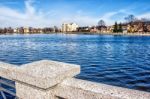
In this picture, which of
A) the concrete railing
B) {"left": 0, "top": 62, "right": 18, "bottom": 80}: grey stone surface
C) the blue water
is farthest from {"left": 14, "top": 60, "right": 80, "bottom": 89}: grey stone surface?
the blue water

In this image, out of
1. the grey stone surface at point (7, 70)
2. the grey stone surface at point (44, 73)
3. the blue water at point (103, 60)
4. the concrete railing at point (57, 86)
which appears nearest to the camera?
the concrete railing at point (57, 86)

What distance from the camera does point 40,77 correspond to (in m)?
2.61

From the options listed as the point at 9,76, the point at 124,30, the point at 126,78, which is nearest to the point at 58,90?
the point at 9,76

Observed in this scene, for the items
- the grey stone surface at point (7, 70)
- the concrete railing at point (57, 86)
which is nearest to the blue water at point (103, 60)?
the grey stone surface at point (7, 70)

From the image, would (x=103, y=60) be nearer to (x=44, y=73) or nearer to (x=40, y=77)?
(x=44, y=73)

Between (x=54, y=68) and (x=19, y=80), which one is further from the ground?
(x=54, y=68)

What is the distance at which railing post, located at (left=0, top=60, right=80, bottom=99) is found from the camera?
2.62m

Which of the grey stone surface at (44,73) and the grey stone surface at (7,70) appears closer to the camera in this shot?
the grey stone surface at (44,73)

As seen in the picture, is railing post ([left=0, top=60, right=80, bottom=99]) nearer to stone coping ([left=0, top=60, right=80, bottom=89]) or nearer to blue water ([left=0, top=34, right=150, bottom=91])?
stone coping ([left=0, top=60, right=80, bottom=89])

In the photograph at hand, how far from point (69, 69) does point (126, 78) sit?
45.9 ft

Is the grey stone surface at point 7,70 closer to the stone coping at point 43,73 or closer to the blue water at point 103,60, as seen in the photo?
the stone coping at point 43,73

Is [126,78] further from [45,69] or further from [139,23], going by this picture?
[139,23]

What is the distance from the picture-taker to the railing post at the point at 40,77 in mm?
2625

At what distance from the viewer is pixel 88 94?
7.93ft
